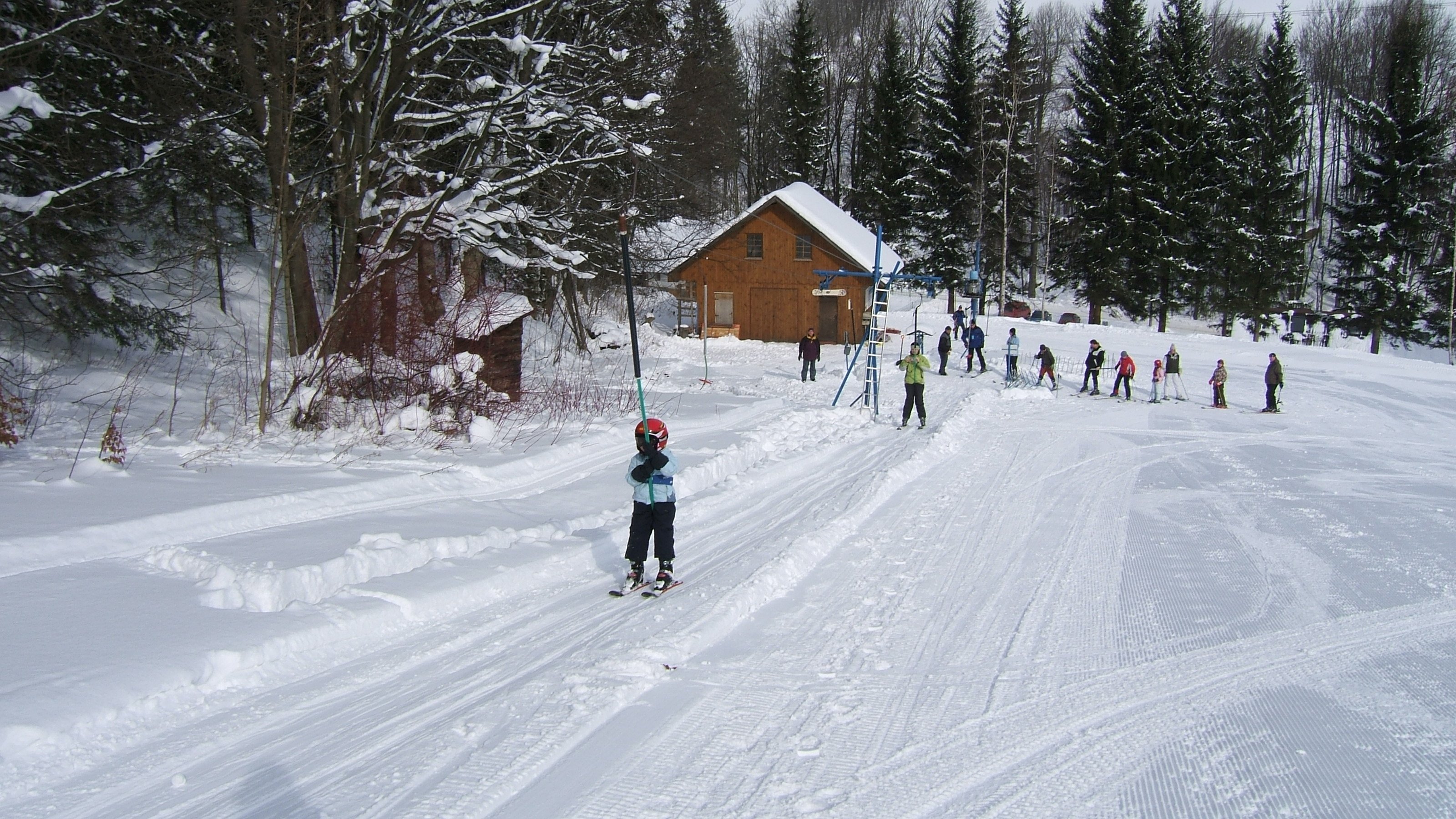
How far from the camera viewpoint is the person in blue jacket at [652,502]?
271 inches

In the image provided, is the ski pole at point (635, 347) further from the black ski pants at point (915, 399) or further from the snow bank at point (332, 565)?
the black ski pants at point (915, 399)

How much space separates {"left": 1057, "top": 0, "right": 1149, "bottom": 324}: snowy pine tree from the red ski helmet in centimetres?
4115

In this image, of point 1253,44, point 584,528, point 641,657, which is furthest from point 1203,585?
point 1253,44

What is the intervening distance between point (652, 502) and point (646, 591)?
2.39ft

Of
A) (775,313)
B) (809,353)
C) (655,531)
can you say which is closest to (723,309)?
(775,313)

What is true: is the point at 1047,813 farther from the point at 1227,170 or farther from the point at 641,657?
the point at 1227,170

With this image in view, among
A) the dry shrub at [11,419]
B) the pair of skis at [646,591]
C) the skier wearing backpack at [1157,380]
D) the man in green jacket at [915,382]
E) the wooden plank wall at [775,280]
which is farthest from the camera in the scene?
the wooden plank wall at [775,280]

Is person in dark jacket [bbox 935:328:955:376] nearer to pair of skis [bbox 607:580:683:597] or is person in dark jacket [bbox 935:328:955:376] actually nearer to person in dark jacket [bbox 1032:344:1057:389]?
person in dark jacket [bbox 1032:344:1057:389]

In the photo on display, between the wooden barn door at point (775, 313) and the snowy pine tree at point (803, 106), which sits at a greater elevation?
the snowy pine tree at point (803, 106)

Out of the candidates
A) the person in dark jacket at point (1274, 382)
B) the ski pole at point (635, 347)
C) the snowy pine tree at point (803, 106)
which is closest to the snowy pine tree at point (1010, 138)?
the snowy pine tree at point (803, 106)

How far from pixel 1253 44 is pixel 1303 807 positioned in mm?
71402

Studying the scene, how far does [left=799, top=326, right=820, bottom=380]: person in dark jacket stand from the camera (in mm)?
22609

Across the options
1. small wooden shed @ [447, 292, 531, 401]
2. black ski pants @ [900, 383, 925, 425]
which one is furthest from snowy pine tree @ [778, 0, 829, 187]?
small wooden shed @ [447, 292, 531, 401]

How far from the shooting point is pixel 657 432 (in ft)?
22.9
